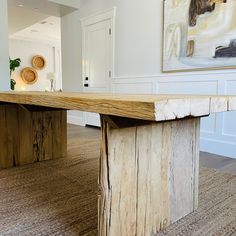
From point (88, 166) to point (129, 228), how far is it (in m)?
1.14

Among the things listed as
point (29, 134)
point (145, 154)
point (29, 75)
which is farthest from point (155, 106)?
point (29, 75)

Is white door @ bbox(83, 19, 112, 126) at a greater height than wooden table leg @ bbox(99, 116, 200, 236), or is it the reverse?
white door @ bbox(83, 19, 112, 126)

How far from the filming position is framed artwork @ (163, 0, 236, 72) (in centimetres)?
246

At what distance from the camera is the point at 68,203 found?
143 cm

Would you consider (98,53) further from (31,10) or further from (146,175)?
(146,175)

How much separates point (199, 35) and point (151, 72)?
78 centimetres

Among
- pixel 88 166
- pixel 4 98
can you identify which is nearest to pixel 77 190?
pixel 88 166

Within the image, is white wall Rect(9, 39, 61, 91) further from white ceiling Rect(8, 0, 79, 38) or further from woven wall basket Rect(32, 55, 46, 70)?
white ceiling Rect(8, 0, 79, 38)

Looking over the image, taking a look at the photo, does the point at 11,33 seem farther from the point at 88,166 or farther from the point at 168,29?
the point at 88,166

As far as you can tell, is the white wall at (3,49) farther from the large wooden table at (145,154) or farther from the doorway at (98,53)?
the large wooden table at (145,154)

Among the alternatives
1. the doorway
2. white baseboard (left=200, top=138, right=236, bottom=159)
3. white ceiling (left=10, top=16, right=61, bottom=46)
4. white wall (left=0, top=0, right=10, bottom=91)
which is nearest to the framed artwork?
white baseboard (left=200, top=138, right=236, bottom=159)

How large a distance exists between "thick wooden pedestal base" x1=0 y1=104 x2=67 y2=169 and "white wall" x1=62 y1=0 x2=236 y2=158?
1404 mm

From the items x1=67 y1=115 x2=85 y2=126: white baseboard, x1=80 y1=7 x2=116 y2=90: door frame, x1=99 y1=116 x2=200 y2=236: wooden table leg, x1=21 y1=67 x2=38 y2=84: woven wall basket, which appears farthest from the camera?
x1=21 y1=67 x2=38 y2=84: woven wall basket

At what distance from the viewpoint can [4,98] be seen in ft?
5.41
